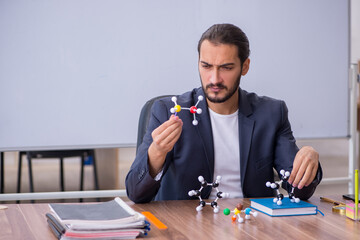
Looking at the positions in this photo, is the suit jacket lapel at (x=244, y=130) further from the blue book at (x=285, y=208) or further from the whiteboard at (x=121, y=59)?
the whiteboard at (x=121, y=59)

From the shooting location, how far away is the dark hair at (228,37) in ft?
6.02

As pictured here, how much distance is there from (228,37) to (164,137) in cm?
56

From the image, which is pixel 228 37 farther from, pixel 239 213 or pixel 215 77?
pixel 239 213

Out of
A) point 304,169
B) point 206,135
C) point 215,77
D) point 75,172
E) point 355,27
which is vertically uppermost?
point 355,27

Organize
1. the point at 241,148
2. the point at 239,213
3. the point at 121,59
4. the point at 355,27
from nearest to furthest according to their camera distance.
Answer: the point at 239,213 < the point at 241,148 < the point at 121,59 < the point at 355,27

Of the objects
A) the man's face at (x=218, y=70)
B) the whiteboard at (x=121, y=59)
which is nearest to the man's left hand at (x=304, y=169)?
the man's face at (x=218, y=70)

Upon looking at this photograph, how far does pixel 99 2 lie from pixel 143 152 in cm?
114

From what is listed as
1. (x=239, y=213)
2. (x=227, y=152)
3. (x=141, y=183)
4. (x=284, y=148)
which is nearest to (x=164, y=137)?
(x=141, y=183)

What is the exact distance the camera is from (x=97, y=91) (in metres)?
2.56

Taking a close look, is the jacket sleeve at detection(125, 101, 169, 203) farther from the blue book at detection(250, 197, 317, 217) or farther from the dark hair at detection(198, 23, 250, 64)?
the dark hair at detection(198, 23, 250, 64)

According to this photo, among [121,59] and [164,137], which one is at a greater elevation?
[121,59]

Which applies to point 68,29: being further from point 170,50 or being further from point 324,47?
point 324,47

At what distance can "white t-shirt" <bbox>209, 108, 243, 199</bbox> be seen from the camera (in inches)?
73.6

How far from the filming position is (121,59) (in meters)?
2.58
